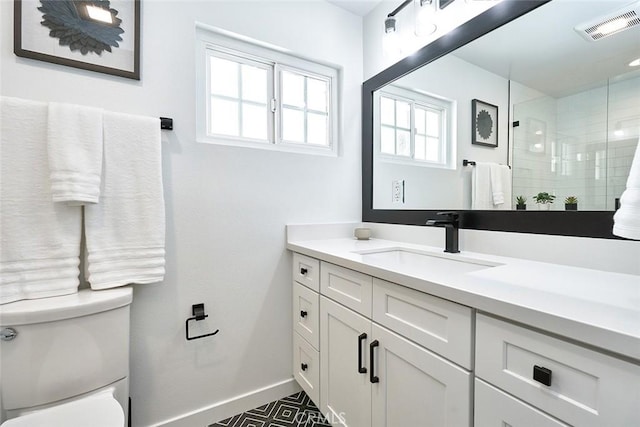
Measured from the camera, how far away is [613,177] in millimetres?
874

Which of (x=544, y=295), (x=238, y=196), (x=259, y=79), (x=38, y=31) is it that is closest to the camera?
(x=544, y=295)

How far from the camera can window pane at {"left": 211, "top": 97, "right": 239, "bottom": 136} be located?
1.53 meters

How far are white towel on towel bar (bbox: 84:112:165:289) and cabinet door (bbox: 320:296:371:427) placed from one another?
0.80 metres

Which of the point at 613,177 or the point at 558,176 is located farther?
the point at 558,176

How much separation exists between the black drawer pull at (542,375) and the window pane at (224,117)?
157 centimetres

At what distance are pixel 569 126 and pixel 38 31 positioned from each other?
2031 millimetres

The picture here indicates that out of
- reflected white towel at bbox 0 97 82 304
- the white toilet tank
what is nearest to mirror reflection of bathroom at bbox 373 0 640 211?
the white toilet tank

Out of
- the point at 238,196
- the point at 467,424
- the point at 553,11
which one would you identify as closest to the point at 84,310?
the point at 238,196

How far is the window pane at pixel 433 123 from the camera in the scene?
1.49 metres

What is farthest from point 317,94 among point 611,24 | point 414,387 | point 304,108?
point 414,387

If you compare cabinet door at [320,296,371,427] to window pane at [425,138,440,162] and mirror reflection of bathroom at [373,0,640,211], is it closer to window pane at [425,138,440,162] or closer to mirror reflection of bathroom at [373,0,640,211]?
mirror reflection of bathroom at [373,0,640,211]

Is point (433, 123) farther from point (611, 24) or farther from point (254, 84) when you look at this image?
point (254, 84)

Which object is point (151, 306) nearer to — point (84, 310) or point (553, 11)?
point (84, 310)

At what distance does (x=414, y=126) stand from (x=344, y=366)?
132cm
